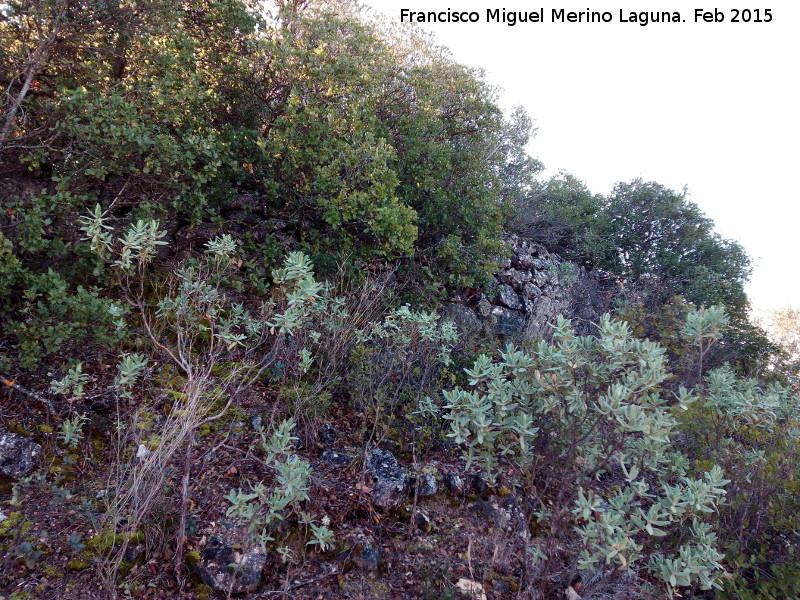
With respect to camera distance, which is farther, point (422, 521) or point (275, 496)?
point (422, 521)

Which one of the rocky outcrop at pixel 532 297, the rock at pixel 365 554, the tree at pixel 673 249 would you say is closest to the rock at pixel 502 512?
the rock at pixel 365 554

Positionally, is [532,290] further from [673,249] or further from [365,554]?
[365,554]

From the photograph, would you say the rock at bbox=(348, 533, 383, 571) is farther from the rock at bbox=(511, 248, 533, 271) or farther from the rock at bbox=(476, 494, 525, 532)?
the rock at bbox=(511, 248, 533, 271)

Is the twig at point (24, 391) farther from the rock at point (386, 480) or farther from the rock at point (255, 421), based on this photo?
the rock at point (386, 480)

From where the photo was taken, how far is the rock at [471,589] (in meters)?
2.78

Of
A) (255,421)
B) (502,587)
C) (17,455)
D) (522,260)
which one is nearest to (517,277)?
(522,260)

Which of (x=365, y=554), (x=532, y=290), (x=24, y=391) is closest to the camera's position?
(x=365, y=554)

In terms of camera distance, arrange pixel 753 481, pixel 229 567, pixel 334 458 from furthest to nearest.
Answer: pixel 334 458 < pixel 753 481 < pixel 229 567

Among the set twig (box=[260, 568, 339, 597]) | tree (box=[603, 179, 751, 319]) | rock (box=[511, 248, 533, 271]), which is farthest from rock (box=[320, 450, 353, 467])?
tree (box=[603, 179, 751, 319])

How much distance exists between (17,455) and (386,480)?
101 inches

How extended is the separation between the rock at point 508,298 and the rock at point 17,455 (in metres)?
6.33

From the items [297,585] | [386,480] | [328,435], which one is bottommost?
[297,585]

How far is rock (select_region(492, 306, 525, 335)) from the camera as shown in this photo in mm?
7154

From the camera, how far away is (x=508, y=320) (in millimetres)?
7535
